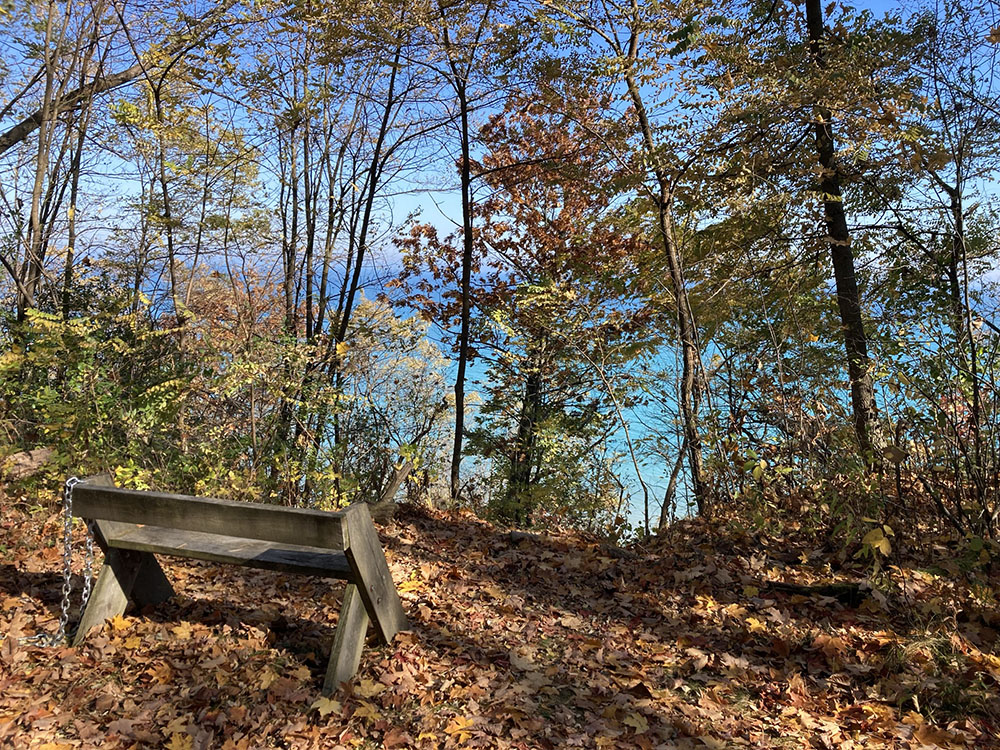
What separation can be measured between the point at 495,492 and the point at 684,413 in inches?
155

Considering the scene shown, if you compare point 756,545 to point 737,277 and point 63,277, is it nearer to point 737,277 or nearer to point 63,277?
point 737,277

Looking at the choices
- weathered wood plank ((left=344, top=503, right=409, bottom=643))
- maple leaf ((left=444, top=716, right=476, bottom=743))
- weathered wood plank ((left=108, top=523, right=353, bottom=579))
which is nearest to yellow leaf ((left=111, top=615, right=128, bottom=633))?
A: weathered wood plank ((left=108, top=523, right=353, bottom=579))

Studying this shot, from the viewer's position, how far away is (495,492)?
32.9ft

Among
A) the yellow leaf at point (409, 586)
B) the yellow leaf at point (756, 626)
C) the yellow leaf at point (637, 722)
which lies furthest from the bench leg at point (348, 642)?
the yellow leaf at point (756, 626)

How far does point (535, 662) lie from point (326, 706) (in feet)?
4.13

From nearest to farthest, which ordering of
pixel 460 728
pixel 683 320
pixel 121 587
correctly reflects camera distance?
pixel 460 728
pixel 121 587
pixel 683 320

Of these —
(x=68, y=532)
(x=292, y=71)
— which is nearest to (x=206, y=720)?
(x=68, y=532)

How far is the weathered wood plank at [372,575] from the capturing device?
10.2 feet

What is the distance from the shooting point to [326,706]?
3139mm

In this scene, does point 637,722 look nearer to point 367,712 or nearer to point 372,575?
point 367,712

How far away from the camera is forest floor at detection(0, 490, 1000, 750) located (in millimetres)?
3033

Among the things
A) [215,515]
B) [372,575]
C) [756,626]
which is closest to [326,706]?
[372,575]

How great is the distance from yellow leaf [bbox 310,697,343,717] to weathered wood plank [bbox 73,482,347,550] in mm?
817

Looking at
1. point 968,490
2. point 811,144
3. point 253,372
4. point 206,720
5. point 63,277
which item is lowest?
point 206,720
